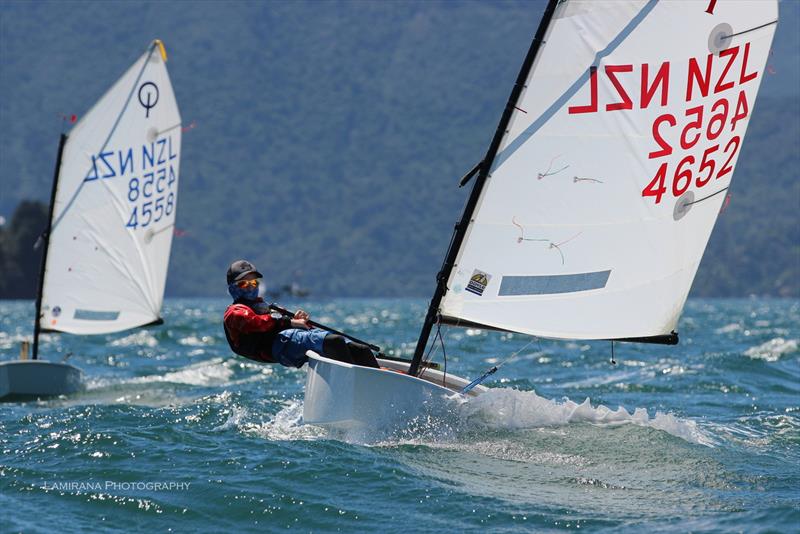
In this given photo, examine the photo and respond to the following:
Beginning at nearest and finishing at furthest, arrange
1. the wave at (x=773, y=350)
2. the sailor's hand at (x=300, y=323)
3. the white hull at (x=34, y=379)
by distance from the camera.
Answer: the sailor's hand at (x=300, y=323), the white hull at (x=34, y=379), the wave at (x=773, y=350)

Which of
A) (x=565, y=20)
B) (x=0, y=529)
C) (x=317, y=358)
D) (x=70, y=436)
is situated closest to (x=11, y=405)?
(x=70, y=436)

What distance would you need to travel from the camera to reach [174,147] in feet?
62.5

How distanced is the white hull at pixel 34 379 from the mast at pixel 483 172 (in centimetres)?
703

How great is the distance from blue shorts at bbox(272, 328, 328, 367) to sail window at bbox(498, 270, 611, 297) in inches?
69.4

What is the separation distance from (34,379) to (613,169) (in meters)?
8.84

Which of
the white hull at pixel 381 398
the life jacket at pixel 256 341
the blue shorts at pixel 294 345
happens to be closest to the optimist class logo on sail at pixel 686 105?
the white hull at pixel 381 398

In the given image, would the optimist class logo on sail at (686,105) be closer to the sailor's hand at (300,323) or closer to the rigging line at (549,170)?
the rigging line at (549,170)

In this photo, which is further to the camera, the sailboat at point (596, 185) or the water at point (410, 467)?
the sailboat at point (596, 185)

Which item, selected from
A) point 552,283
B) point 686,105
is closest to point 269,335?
point 552,283

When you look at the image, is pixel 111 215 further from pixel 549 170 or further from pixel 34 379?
pixel 549 170

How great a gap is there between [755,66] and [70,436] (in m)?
6.94

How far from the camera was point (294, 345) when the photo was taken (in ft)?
36.5

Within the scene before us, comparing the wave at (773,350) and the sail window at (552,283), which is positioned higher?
the wave at (773,350)

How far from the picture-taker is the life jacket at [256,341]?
11.1 metres
